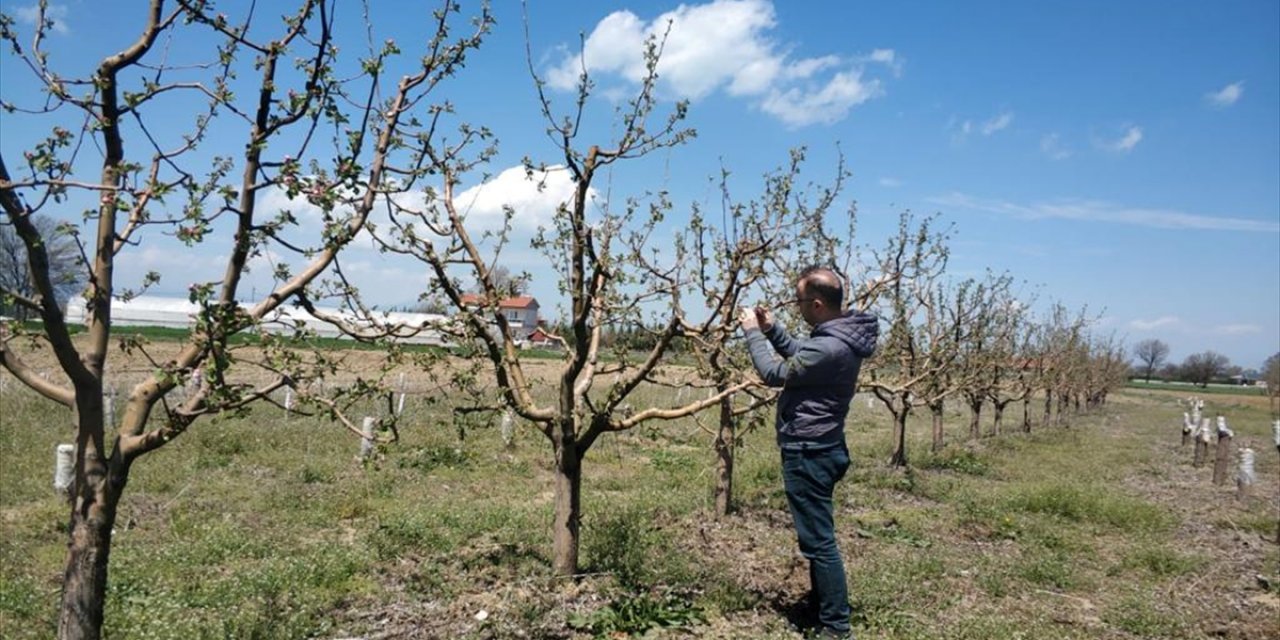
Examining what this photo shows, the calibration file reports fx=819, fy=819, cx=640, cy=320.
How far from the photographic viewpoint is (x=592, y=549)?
636 cm

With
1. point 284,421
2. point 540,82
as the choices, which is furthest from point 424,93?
point 284,421

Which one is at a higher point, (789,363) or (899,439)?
(789,363)

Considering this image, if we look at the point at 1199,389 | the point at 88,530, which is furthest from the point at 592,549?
the point at 1199,389

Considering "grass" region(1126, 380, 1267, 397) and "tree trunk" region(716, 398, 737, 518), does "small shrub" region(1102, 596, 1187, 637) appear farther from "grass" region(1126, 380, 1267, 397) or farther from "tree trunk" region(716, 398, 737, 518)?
"grass" region(1126, 380, 1267, 397)

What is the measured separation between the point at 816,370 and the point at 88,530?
11.8 ft

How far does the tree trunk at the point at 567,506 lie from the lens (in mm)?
5727

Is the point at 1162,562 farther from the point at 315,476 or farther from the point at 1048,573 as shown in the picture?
the point at 315,476

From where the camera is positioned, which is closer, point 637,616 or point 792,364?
point 792,364

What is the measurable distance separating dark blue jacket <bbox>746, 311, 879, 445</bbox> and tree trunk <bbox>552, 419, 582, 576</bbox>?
1583mm

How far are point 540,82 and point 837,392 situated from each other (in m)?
2.60

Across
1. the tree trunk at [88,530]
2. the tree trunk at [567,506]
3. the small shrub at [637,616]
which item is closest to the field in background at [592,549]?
the small shrub at [637,616]

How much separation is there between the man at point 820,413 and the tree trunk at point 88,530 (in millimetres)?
3214

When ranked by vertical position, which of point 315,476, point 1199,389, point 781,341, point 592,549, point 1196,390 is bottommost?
point 315,476

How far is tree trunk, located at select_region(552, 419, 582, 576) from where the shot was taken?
18.8 feet
